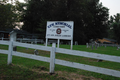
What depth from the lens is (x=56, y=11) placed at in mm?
39031

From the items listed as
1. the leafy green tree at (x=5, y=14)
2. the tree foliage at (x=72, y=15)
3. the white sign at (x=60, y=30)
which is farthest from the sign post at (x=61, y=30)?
the tree foliage at (x=72, y=15)

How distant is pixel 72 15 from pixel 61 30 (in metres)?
25.5

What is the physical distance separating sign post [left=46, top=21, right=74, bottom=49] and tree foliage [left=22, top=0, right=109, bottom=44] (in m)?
23.6

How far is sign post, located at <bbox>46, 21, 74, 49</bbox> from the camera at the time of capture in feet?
41.9

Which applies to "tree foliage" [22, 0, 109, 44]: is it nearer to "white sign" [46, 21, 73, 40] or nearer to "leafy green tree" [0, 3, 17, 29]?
"leafy green tree" [0, 3, 17, 29]

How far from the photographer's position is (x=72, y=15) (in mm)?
37531

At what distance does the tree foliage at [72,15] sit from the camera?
3928cm

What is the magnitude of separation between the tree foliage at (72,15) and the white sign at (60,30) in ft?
77.4

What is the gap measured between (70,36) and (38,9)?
3513 centimetres

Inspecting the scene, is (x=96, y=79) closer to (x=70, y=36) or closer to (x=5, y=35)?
(x=70, y=36)

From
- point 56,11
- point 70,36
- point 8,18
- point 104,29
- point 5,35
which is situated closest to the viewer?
point 70,36

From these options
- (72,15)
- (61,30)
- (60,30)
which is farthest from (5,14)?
(72,15)

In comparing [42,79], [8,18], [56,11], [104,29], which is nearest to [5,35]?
[8,18]

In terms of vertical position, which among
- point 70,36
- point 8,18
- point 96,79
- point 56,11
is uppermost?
point 56,11
